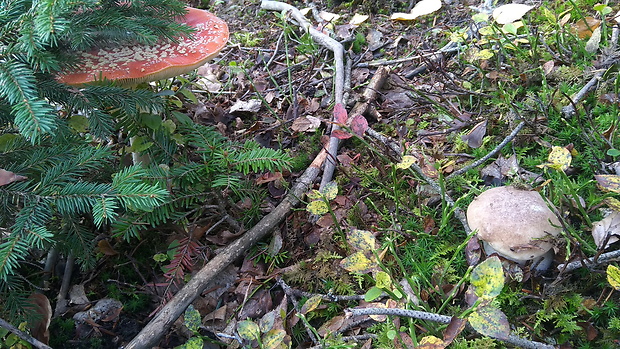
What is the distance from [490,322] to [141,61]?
1769 mm

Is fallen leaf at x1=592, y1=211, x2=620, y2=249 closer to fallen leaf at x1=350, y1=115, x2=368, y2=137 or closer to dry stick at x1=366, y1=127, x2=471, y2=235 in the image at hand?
dry stick at x1=366, y1=127, x2=471, y2=235

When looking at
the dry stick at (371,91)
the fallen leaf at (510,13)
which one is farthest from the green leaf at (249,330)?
the fallen leaf at (510,13)

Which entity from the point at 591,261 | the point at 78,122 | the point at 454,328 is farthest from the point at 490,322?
the point at 78,122

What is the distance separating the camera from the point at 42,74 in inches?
65.2

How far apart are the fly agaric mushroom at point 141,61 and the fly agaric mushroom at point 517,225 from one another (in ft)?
4.83

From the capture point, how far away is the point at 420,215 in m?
2.03

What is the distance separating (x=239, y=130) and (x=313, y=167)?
30.4 inches

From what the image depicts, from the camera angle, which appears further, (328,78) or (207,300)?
(328,78)

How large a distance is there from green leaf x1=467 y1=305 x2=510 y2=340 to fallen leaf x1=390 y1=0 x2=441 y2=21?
9.45 feet

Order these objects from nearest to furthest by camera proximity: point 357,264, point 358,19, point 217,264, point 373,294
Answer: point 373,294
point 357,264
point 217,264
point 358,19

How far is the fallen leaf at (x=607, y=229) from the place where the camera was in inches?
62.5

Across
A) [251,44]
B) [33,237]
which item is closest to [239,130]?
[251,44]

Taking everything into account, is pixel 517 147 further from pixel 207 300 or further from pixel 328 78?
pixel 207 300

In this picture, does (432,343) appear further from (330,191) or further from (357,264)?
(330,191)
